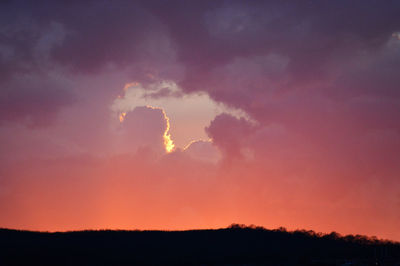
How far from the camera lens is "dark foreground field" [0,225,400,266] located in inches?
4109

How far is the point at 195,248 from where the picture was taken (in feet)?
396

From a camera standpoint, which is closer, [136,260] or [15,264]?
[15,264]

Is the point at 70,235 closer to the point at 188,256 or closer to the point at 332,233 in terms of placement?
the point at 188,256

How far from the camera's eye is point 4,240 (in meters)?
114

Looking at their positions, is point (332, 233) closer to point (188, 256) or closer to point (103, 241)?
point (188, 256)

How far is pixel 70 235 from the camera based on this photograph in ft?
405

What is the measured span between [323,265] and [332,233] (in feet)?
160

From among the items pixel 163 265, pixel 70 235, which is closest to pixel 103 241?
pixel 70 235

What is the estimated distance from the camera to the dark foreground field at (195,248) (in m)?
104

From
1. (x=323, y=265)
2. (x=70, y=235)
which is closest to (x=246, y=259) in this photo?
(x=323, y=265)

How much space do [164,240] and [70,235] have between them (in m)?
24.1

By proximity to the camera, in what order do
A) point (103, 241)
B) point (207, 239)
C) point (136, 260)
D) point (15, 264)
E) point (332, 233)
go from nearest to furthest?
point (15, 264) < point (136, 260) < point (103, 241) < point (207, 239) < point (332, 233)

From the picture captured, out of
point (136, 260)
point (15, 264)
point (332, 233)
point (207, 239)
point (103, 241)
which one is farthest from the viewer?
point (332, 233)

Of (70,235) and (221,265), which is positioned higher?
(70,235)
